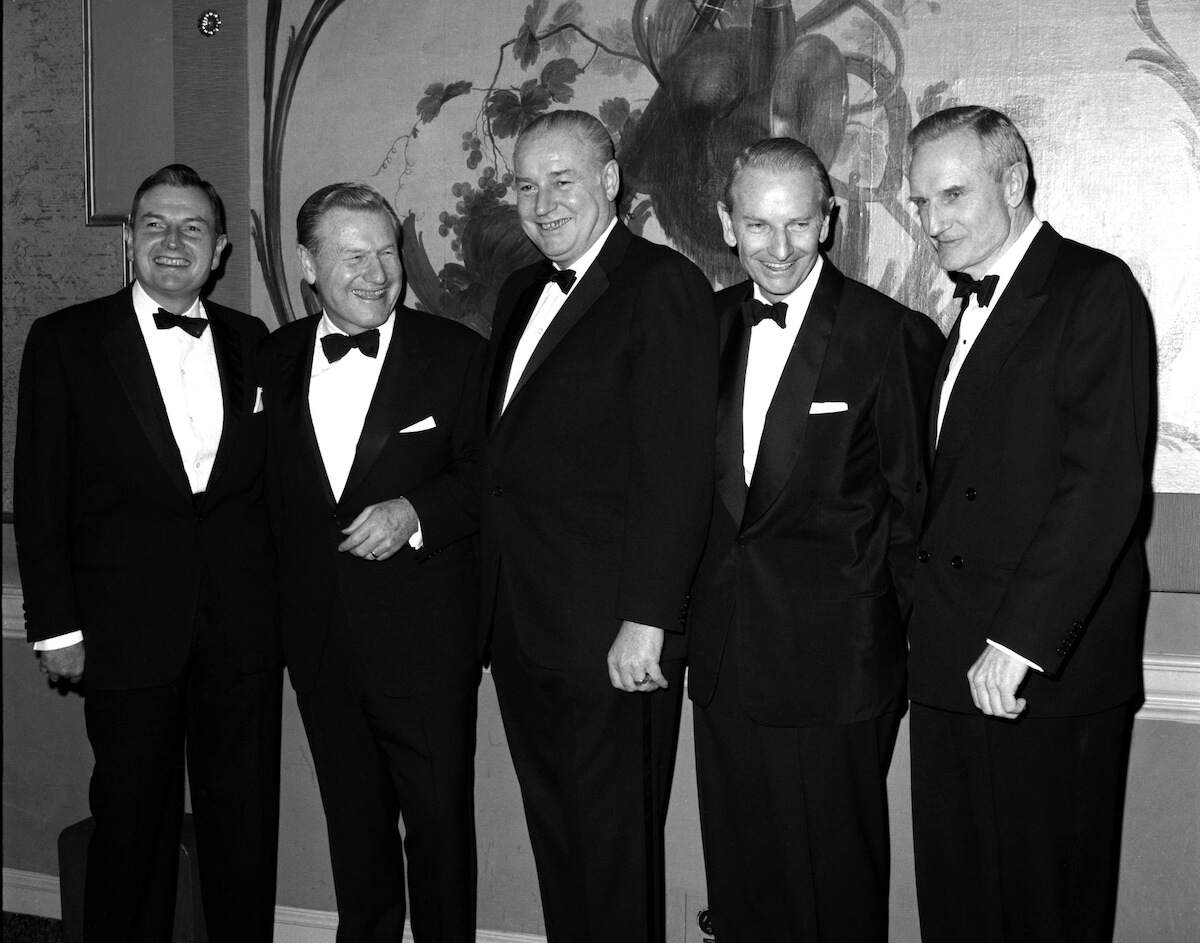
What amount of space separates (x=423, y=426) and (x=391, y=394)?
103mm

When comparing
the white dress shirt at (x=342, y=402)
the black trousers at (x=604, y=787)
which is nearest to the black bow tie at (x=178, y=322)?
the white dress shirt at (x=342, y=402)

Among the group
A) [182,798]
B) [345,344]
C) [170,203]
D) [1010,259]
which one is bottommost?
[182,798]

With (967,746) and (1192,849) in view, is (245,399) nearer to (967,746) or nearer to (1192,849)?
(967,746)

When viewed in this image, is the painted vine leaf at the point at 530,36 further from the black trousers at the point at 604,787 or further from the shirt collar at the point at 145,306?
the black trousers at the point at 604,787

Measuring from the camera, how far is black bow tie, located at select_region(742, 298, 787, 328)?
2.34m

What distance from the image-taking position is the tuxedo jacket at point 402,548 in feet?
8.61

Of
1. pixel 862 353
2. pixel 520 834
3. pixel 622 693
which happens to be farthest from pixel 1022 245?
pixel 520 834

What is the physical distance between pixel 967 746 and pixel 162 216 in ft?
7.23

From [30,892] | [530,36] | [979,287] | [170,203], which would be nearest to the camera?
[979,287]

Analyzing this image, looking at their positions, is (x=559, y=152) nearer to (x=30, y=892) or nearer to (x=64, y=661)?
(x=64, y=661)

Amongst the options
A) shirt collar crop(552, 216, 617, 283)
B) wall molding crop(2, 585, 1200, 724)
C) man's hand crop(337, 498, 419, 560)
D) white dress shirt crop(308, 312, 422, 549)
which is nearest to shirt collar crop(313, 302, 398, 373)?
white dress shirt crop(308, 312, 422, 549)

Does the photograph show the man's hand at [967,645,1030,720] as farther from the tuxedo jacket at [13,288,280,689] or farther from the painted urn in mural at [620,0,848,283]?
the tuxedo jacket at [13,288,280,689]

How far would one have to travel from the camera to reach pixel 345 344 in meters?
2.67

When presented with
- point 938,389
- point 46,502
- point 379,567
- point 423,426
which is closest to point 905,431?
point 938,389
